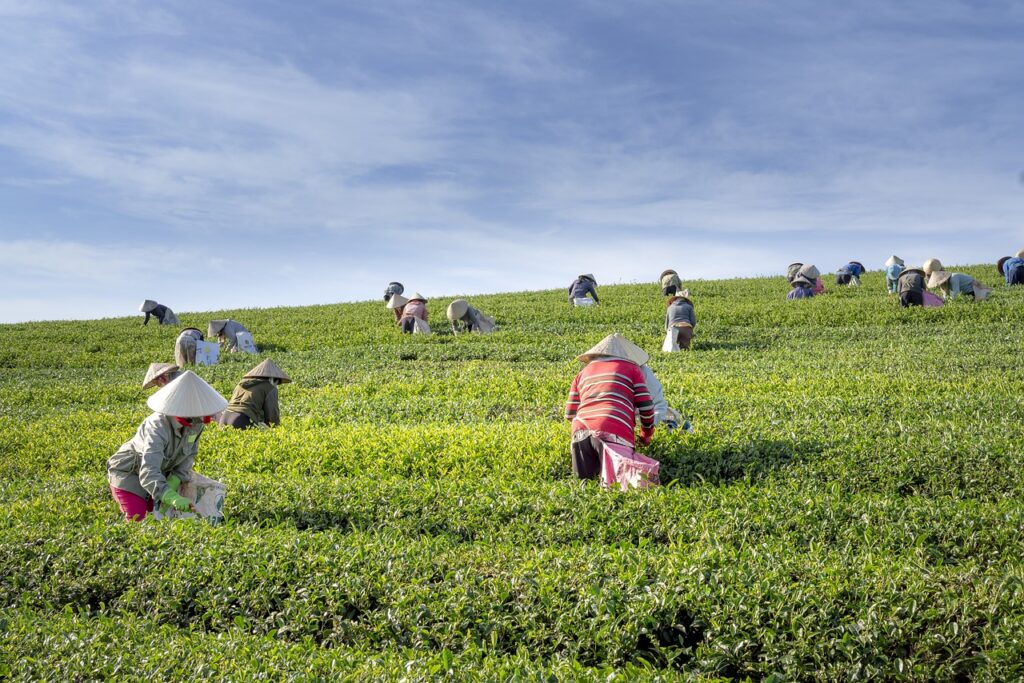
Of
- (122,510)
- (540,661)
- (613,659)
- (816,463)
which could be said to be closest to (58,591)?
(122,510)

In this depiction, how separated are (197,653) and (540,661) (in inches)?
89.1

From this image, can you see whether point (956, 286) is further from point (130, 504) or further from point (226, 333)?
point (130, 504)

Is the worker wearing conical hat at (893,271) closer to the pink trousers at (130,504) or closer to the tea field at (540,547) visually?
the tea field at (540,547)

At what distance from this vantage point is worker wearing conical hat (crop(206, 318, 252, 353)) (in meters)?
25.6

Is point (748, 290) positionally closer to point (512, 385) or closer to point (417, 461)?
point (512, 385)

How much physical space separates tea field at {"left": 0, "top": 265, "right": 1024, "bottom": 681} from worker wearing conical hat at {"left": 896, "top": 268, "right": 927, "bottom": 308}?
11.6 metres

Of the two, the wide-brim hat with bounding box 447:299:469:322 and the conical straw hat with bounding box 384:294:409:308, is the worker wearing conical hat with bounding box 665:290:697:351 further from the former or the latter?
the conical straw hat with bounding box 384:294:409:308

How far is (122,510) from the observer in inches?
334

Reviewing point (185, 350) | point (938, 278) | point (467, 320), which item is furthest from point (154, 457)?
point (938, 278)

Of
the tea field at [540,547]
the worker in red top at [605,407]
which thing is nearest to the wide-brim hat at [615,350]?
the worker in red top at [605,407]

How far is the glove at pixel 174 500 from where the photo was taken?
8078 mm

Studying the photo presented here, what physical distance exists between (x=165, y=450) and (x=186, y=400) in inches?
25.1

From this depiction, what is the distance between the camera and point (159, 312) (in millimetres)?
33781

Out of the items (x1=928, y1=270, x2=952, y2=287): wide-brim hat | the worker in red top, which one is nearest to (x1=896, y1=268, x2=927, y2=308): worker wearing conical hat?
(x1=928, y1=270, x2=952, y2=287): wide-brim hat
